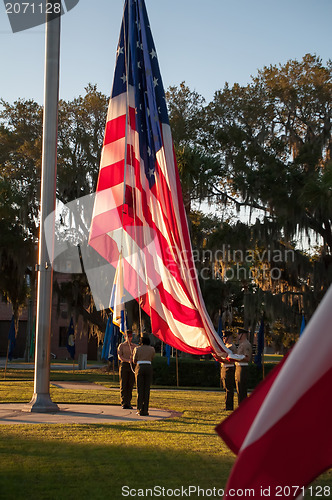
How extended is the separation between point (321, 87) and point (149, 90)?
21.1m

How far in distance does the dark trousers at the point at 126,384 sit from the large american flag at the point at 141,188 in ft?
12.3

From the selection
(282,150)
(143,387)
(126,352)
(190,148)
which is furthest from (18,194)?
(143,387)

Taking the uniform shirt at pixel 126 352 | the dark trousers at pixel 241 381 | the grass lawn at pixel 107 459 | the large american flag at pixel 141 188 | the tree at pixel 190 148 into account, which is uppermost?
the tree at pixel 190 148

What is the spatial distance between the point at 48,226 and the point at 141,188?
110 inches

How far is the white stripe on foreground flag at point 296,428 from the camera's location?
2.28m

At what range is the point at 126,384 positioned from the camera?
543 inches

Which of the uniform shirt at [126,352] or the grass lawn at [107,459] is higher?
the uniform shirt at [126,352]

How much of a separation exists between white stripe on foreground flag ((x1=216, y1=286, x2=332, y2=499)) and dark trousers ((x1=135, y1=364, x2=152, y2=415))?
9944 millimetres

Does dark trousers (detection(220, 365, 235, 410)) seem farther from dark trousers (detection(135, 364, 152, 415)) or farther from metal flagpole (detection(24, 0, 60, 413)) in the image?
metal flagpole (detection(24, 0, 60, 413))

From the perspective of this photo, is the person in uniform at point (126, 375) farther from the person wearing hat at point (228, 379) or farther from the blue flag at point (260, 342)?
the blue flag at point (260, 342)

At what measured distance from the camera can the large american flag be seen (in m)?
8.88

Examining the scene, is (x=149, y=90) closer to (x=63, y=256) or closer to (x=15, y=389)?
(x=15, y=389)

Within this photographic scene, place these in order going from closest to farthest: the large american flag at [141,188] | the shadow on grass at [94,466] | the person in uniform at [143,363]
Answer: the shadow on grass at [94,466] < the large american flag at [141,188] < the person in uniform at [143,363]

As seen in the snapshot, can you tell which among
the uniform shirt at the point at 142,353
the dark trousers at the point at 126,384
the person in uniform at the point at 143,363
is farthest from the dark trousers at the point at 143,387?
the dark trousers at the point at 126,384
